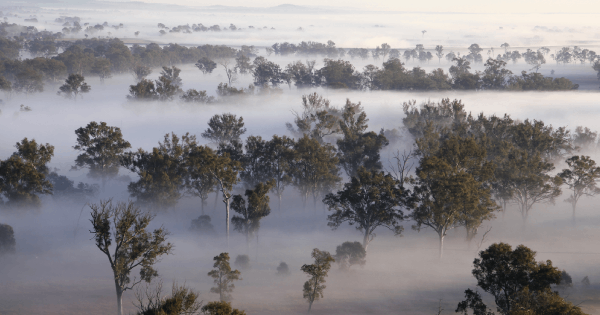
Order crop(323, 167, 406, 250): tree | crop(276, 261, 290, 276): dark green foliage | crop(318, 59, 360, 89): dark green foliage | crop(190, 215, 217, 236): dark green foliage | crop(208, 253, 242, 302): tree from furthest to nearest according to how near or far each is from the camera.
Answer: crop(318, 59, 360, 89): dark green foliage
crop(190, 215, 217, 236): dark green foliage
crop(323, 167, 406, 250): tree
crop(276, 261, 290, 276): dark green foliage
crop(208, 253, 242, 302): tree

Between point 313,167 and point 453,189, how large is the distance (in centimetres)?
1803

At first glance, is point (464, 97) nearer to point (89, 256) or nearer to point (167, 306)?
point (89, 256)

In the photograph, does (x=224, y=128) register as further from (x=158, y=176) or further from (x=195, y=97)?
(x=195, y=97)

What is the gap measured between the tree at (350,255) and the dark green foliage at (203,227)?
15.3 m

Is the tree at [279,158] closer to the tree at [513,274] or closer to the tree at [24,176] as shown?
the tree at [24,176]

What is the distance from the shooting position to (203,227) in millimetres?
46406

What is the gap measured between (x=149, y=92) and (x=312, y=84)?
45.5 m

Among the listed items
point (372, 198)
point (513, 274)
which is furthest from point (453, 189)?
point (513, 274)

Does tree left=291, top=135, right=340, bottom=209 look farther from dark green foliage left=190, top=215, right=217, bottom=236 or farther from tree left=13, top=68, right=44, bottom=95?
tree left=13, top=68, right=44, bottom=95

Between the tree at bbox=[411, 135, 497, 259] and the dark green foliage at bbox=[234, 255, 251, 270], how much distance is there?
1562 centimetres

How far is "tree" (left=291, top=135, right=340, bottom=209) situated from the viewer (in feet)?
160

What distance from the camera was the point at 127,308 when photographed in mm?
29844

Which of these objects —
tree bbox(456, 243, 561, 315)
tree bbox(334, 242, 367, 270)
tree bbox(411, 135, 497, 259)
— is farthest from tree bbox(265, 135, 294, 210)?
tree bbox(456, 243, 561, 315)

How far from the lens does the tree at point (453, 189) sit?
3522 cm
